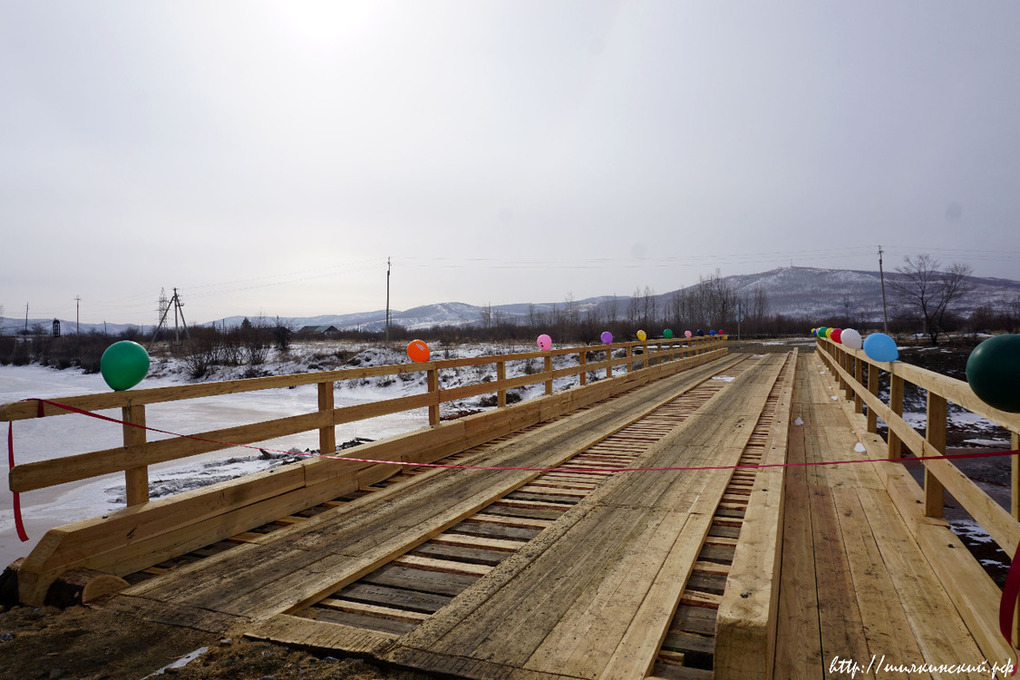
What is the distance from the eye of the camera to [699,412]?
386 inches

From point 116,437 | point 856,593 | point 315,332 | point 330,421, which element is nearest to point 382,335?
point 315,332

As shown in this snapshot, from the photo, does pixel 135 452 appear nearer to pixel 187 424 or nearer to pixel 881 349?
pixel 881 349

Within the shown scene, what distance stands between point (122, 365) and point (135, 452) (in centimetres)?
56

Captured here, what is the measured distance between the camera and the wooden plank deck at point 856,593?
255cm

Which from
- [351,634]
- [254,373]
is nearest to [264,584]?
[351,634]

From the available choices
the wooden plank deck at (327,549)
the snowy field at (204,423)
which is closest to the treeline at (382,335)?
the snowy field at (204,423)

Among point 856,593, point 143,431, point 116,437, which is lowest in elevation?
point 116,437

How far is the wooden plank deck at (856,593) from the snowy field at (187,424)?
14.7 ft

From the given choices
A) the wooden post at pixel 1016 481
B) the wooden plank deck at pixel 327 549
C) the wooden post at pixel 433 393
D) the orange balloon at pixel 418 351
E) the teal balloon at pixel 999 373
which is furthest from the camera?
the orange balloon at pixel 418 351

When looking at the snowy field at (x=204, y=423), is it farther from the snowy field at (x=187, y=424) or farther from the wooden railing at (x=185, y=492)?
the wooden railing at (x=185, y=492)

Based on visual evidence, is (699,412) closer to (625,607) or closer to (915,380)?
(915,380)

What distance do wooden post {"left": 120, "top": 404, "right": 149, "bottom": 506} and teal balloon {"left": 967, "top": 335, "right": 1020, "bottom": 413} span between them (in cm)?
429

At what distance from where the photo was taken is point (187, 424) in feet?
58.3

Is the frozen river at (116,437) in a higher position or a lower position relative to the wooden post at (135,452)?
lower
